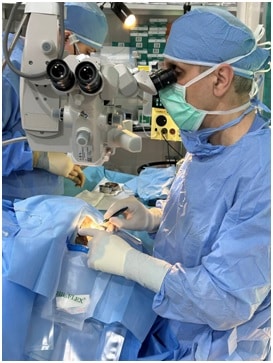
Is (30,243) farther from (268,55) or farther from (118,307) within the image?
(268,55)

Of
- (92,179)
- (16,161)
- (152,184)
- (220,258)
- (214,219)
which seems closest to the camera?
(220,258)

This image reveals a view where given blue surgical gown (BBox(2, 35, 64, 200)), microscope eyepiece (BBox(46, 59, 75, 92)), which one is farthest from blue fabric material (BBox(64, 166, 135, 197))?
microscope eyepiece (BBox(46, 59, 75, 92))

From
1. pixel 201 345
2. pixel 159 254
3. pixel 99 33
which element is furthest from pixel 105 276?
pixel 99 33

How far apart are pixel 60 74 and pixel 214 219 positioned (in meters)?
0.52

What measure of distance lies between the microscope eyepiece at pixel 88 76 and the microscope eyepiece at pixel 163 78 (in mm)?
255

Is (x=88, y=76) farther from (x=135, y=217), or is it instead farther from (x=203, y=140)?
(x=135, y=217)

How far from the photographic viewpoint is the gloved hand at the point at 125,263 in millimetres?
1054

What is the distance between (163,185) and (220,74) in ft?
3.65

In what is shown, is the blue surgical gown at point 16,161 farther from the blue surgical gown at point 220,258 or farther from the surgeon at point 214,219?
the blue surgical gown at point 220,258

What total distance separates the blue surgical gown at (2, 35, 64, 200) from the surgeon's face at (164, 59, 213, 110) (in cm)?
55

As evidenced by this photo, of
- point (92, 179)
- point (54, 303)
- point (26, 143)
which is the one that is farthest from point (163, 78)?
point (92, 179)

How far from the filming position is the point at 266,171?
1.02 metres

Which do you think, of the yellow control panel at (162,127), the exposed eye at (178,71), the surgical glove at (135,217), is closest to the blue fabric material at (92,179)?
the yellow control panel at (162,127)

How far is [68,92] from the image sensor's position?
2.96ft
